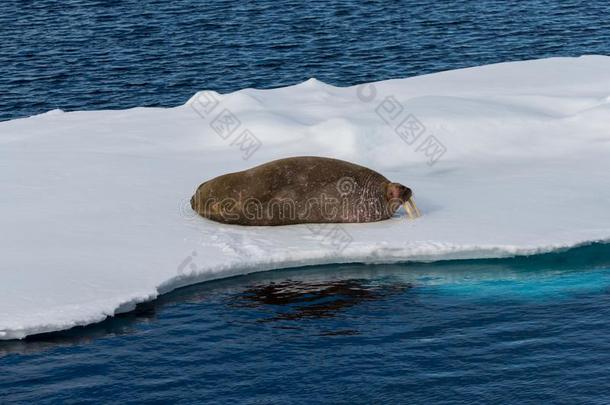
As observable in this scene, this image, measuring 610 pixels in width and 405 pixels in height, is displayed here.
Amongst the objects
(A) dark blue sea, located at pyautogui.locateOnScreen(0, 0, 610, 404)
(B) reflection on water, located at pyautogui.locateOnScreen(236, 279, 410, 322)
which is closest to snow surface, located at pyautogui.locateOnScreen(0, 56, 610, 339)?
(A) dark blue sea, located at pyautogui.locateOnScreen(0, 0, 610, 404)

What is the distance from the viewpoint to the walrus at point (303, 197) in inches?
595

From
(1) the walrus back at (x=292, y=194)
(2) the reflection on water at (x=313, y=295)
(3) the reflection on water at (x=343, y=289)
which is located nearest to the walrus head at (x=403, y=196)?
(1) the walrus back at (x=292, y=194)

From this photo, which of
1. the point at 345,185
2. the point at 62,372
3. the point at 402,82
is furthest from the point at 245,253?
the point at 402,82

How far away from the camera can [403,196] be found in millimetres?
15172

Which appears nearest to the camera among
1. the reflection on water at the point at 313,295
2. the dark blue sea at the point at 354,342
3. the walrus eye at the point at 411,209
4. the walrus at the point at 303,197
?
the dark blue sea at the point at 354,342

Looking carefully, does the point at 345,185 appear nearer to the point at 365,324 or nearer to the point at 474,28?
the point at 365,324

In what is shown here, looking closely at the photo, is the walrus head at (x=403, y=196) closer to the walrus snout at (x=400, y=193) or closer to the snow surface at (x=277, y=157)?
the walrus snout at (x=400, y=193)

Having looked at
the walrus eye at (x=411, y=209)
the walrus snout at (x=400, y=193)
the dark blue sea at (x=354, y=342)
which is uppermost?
the walrus snout at (x=400, y=193)

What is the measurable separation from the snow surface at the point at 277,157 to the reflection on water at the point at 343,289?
0.17 metres

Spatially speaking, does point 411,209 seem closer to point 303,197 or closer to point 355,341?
point 303,197

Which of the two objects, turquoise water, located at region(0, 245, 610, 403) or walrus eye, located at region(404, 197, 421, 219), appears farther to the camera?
walrus eye, located at region(404, 197, 421, 219)

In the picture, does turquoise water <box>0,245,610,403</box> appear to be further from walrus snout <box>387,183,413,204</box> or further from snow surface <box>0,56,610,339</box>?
walrus snout <box>387,183,413,204</box>

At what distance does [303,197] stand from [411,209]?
141cm

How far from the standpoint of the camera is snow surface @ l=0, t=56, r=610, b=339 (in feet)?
44.5
